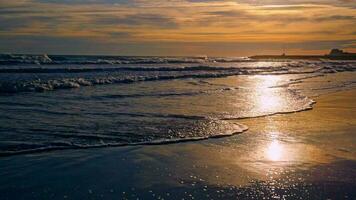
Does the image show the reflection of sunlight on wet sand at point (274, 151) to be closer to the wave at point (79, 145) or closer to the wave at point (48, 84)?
the wave at point (79, 145)

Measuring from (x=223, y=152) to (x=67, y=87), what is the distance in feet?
49.0

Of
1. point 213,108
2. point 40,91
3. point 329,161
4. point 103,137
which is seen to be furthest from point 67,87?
point 329,161

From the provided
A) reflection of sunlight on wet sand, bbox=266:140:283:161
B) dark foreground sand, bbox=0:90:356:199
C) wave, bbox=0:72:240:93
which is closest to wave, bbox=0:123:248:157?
dark foreground sand, bbox=0:90:356:199

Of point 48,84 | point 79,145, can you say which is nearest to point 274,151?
point 79,145

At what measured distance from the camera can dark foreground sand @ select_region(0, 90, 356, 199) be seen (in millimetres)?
5969

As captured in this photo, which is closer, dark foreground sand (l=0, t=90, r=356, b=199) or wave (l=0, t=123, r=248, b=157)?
dark foreground sand (l=0, t=90, r=356, b=199)

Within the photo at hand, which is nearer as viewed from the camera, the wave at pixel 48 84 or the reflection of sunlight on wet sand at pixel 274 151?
the reflection of sunlight on wet sand at pixel 274 151

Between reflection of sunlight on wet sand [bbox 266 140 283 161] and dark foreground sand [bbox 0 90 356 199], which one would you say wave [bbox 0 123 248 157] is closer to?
dark foreground sand [bbox 0 90 356 199]

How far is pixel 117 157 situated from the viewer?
25.7 feet

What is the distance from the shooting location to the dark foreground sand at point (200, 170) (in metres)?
5.97

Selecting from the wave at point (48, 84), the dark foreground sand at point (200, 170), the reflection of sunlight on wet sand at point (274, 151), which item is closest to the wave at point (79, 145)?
the dark foreground sand at point (200, 170)

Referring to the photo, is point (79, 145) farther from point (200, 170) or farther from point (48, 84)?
point (48, 84)

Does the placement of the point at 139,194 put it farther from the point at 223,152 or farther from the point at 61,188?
the point at 223,152

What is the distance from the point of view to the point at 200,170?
7.03 meters
